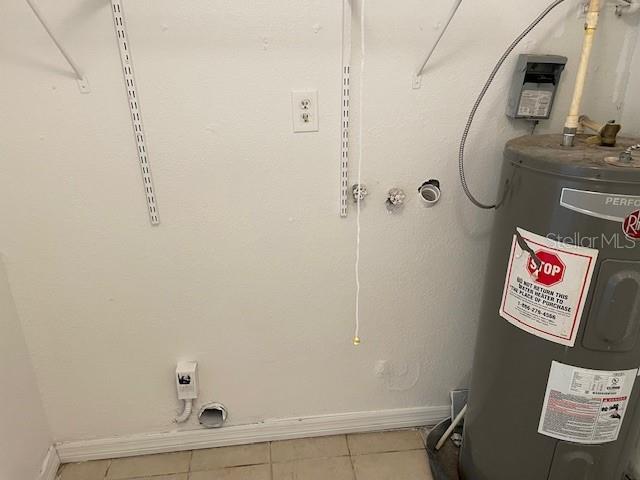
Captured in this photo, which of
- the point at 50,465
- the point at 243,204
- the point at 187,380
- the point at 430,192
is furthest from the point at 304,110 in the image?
the point at 50,465

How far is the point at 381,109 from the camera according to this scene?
1.23m

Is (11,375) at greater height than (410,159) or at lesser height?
lesser

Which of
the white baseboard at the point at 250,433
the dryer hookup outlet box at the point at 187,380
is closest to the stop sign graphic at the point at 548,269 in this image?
the white baseboard at the point at 250,433

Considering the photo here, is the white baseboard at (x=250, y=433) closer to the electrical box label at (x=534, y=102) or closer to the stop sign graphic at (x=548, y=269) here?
the stop sign graphic at (x=548, y=269)

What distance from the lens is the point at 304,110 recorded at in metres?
1.20

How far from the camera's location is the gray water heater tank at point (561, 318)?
90 cm

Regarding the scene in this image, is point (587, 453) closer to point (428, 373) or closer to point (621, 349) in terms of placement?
point (621, 349)

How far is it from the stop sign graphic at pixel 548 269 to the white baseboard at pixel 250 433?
87 cm

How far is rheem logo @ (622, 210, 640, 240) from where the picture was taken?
876mm

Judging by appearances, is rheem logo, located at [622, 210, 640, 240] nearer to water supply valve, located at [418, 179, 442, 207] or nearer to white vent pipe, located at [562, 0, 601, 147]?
white vent pipe, located at [562, 0, 601, 147]

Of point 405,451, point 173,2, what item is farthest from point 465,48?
point 405,451

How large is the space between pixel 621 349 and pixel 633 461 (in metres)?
0.65

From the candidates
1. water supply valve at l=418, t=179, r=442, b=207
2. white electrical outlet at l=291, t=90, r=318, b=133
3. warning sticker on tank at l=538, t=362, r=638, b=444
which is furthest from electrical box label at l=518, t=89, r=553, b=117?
warning sticker on tank at l=538, t=362, r=638, b=444

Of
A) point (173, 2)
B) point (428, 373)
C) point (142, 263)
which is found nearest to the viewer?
point (173, 2)
